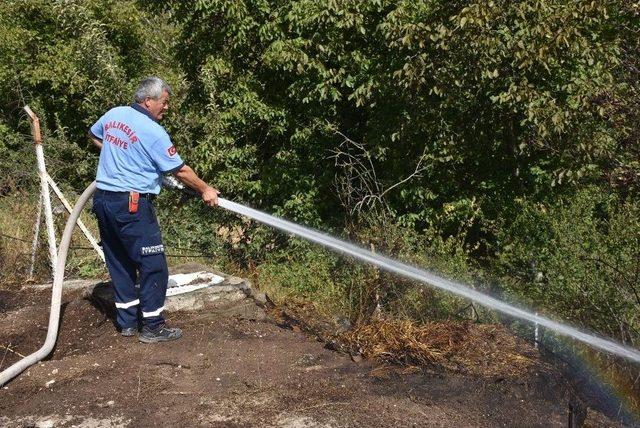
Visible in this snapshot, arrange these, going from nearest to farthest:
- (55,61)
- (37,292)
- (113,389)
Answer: (113,389) → (37,292) → (55,61)

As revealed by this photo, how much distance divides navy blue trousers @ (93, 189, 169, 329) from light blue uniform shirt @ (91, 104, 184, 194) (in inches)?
3.9

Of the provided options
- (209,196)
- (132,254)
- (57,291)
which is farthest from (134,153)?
(57,291)

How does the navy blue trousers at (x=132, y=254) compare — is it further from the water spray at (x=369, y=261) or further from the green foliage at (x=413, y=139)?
the green foliage at (x=413, y=139)

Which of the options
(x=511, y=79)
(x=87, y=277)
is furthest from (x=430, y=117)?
(x=87, y=277)

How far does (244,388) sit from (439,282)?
2028 millimetres

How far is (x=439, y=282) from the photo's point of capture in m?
5.46

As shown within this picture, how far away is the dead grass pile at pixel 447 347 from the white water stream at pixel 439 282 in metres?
0.35

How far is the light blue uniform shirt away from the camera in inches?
177

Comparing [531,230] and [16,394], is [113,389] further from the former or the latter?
[531,230]

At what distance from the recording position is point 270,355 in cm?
458

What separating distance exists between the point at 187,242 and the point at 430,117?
3.64m

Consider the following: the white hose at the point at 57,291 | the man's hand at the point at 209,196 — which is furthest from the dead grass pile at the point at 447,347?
the white hose at the point at 57,291

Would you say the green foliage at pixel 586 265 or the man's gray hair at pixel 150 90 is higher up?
the man's gray hair at pixel 150 90

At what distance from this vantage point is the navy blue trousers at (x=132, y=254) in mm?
4613
